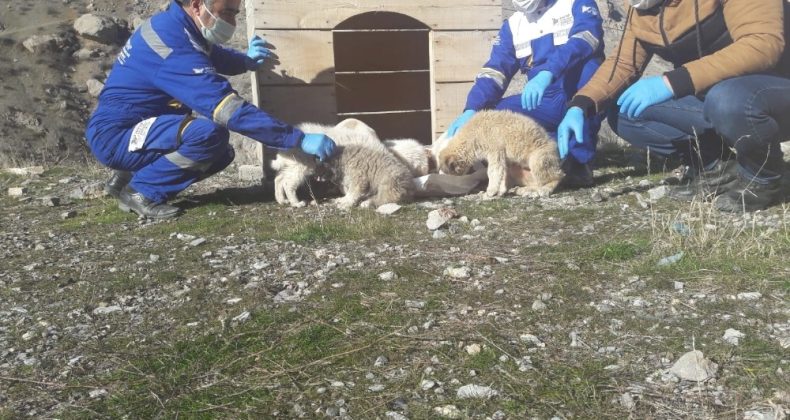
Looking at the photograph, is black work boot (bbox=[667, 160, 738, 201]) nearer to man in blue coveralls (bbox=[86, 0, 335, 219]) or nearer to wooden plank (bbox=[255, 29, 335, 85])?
man in blue coveralls (bbox=[86, 0, 335, 219])

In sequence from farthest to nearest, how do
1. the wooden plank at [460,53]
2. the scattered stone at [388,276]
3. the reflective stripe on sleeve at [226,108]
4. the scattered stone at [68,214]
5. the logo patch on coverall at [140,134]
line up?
the wooden plank at [460,53]
the scattered stone at [68,214]
the logo patch on coverall at [140,134]
the reflective stripe on sleeve at [226,108]
the scattered stone at [388,276]

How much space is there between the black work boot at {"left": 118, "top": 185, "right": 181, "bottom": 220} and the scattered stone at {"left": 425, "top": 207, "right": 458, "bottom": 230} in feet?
7.40

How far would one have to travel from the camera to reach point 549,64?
20.5ft

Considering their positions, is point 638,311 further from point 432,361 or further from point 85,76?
point 85,76

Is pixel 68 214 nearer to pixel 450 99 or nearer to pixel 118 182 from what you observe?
pixel 118 182

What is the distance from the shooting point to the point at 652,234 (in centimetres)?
416

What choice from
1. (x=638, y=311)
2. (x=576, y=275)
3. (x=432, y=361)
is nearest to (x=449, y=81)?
(x=576, y=275)

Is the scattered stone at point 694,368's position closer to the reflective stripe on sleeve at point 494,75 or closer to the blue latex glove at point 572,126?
the blue latex glove at point 572,126

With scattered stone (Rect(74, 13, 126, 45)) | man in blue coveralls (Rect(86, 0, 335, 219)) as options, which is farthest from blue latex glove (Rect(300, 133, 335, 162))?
scattered stone (Rect(74, 13, 126, 45))

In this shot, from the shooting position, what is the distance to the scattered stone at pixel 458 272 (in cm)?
368

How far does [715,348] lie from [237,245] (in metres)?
3.04

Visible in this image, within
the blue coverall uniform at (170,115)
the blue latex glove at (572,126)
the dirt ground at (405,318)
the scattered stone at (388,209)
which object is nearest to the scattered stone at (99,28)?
the blue coverall uniform at (170,115)

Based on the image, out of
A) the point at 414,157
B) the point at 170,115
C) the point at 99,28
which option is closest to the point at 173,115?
the point at 170,115

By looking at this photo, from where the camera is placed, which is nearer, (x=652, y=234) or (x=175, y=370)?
(x=175, y=370)
